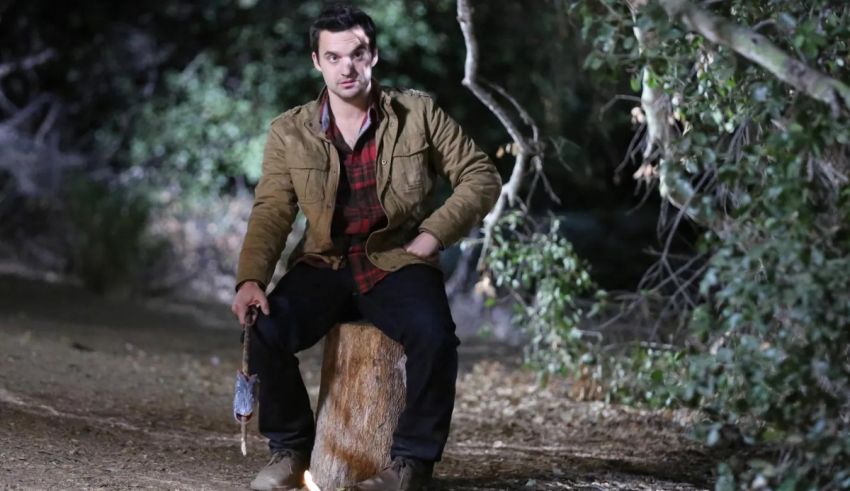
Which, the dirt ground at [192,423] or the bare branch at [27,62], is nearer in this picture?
the dirt ground at [192,423]

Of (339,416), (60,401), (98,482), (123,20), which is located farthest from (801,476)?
(123,20)

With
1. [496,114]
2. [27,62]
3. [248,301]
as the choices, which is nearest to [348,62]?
[248,301]

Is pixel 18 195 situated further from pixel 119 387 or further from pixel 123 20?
pixel 119 387

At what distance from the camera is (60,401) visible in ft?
19.9

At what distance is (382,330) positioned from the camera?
426 cm

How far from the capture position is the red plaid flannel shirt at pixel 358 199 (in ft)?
14.1

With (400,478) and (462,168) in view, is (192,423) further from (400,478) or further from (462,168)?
(462,168)

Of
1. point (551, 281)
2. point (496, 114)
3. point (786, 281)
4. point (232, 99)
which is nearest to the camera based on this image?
point (786, 281)

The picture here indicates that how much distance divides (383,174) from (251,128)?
7942mm

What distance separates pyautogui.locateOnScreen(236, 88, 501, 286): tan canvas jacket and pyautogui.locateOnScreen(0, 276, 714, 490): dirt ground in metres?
0.85

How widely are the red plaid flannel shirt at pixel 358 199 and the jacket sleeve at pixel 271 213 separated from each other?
186 mm

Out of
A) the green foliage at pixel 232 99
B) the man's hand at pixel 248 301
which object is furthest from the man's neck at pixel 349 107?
the green foliage at pixel 232 99

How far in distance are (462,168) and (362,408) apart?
871 millimetres

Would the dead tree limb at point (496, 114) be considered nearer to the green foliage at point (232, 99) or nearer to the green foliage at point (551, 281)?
the green foliage at point (551, 281)
